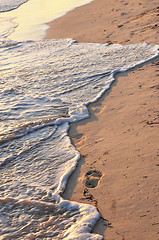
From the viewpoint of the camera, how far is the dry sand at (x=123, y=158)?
8.67ft

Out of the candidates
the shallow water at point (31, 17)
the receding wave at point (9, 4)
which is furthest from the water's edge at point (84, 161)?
the receding wave at point (9, 4)

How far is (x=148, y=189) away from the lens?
2.85 metres

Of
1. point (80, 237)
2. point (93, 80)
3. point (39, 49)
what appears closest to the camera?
point (80, 237)

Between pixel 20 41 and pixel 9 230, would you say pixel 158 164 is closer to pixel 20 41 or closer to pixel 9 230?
pixel 9 230

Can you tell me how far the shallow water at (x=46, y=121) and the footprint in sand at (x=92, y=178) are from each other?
0.26 m

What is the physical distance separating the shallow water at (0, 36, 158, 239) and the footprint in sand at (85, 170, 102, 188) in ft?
0.85

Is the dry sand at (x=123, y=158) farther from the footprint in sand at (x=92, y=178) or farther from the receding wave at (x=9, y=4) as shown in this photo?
the receding wave at (x=9, y=4)

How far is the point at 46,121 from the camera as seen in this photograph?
4551 mm

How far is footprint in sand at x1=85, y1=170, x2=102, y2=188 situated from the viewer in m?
3.16

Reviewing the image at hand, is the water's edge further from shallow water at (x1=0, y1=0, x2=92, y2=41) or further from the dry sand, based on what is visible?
shallow water at (x1=0, y1=0, x2=92, y2=41)

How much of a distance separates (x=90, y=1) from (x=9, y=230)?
1177 cm

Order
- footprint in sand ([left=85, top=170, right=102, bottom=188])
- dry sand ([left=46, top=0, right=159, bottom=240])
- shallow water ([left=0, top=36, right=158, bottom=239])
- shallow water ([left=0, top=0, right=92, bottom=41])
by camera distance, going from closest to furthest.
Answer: dry sand ([left=46, top=0, right=159, bottom=240])
shallow water ([left=0, top=36, right=158, bottom=239])
footprint in sand ([left=85, top=170, right=102, bottom=188])
shallow water ([left=0, top=0, right=92, bottom=41])

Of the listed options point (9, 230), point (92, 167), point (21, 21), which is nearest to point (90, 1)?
point (21, 21)

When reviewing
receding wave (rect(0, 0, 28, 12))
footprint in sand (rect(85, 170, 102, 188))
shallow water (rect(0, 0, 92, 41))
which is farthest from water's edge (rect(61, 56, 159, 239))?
receding wave (rect(0, 0, 28, 12))
